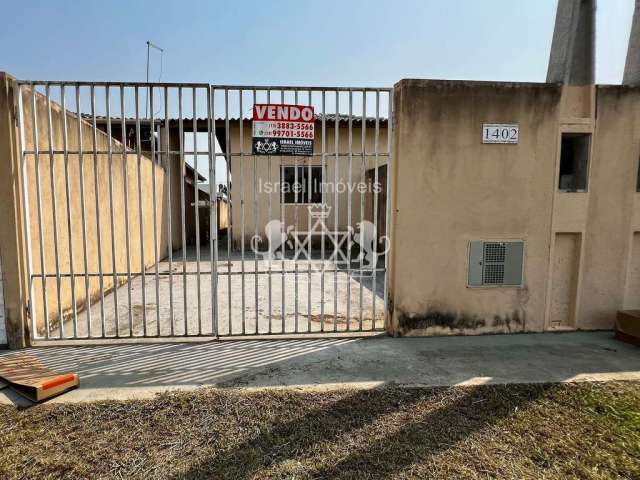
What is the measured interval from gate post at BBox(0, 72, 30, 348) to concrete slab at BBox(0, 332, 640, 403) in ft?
1.21

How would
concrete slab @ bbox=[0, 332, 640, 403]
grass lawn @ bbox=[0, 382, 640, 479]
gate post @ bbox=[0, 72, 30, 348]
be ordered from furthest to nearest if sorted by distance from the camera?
gate post @ bbox=[0, 72, 30, 348] → concrete slab @ bbox=[0, 332, 640, 403] → grass lawn @ bbox=[0, 382, 640, 479]

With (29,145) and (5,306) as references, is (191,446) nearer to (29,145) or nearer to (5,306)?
(5,306)

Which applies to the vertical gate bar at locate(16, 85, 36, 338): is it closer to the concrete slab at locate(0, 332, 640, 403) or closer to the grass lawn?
the concrete slab at locate(0, 332, 640, 403)

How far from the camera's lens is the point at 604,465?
2.22 meters

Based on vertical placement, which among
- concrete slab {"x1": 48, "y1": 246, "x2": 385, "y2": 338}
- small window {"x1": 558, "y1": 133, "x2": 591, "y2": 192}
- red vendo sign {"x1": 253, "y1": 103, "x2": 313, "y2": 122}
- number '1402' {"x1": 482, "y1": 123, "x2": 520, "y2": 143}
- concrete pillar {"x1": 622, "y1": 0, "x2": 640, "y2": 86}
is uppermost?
concrete pillar {"x1": 622, "y1": 0, "x2": 640, "y2": 86}

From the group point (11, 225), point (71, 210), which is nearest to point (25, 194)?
point (11, 225)

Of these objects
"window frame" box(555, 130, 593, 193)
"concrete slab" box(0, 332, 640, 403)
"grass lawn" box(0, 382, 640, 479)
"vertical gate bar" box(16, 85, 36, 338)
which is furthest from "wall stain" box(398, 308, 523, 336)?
"vertical gate bar" box(16, 85, 36, 338)

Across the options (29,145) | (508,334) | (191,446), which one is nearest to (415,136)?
(508,334)

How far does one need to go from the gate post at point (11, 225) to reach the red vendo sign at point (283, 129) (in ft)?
7.70

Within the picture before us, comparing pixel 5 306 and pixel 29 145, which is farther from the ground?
pixel 29 145

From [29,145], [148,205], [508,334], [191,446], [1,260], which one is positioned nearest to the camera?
[191,446]

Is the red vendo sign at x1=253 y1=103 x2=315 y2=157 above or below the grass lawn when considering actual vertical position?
above

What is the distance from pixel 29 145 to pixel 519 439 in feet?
17.1

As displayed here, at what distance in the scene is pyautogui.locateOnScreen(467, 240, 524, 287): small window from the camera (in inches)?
169
